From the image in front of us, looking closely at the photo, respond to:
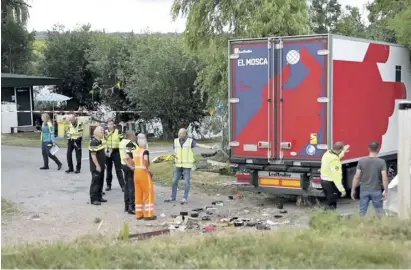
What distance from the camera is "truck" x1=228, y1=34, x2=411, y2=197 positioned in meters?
12.5

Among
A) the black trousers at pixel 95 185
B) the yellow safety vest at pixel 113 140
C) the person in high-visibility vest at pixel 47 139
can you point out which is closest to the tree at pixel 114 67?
the person in high-visibility vest at pixel 47 139

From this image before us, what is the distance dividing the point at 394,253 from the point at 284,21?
443 inches

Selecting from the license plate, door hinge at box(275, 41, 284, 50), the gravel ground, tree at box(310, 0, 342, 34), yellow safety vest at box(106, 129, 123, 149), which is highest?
tree at box(310, 0, 342, 34)

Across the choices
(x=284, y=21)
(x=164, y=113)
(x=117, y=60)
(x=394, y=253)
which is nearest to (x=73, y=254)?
(x=394, y=253)

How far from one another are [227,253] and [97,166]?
7.47m

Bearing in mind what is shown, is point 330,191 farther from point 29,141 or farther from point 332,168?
point 29,141

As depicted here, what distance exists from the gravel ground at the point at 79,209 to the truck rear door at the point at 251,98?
50.3 inches

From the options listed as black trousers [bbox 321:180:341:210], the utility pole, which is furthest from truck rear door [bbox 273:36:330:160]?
the utility pole

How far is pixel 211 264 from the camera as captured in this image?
6.23m

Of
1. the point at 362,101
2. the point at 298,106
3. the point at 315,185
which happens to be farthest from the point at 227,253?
the point at 362,101

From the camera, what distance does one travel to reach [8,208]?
13.0 metres

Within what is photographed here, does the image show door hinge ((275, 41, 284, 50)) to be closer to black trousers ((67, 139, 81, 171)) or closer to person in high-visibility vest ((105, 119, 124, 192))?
person in high-visibility vest ((105, 119, 124, 192))

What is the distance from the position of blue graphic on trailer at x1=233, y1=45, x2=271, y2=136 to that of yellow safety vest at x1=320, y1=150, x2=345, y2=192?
77.8 inches

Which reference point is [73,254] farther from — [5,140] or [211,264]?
[5,140]
